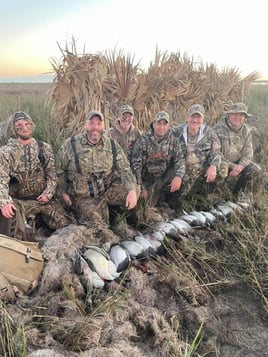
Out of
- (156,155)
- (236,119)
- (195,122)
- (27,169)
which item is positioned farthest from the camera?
(236,119)

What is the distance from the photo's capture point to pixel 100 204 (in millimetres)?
5000

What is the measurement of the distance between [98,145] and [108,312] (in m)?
2.50

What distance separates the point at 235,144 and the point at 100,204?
9.56ft

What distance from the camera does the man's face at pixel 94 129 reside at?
4.73 m

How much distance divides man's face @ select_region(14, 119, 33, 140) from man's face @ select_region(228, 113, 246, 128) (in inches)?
143

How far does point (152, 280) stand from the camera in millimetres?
3834

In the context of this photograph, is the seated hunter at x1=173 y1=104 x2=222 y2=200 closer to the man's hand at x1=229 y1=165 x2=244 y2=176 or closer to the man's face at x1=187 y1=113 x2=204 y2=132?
the man's face at x1=187 y1=113 x2=204 y2=132

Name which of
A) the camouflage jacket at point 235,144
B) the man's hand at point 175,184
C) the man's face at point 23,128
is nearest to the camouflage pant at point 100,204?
the man's hand at point 175,184

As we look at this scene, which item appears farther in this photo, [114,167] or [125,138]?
[125,138]

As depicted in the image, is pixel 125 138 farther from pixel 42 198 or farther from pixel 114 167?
pixel 42 198

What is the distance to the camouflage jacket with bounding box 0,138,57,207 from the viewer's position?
443 cm

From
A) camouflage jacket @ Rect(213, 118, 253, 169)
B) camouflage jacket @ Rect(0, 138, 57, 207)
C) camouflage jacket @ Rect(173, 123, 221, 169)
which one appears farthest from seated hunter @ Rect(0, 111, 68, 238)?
camouflage jacket @ Rect(213, 118, 253, 169)

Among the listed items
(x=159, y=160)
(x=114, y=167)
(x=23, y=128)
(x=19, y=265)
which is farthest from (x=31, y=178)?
(x=159, y=160)

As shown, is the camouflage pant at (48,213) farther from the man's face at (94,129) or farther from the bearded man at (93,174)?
the man's face at (94,129)
